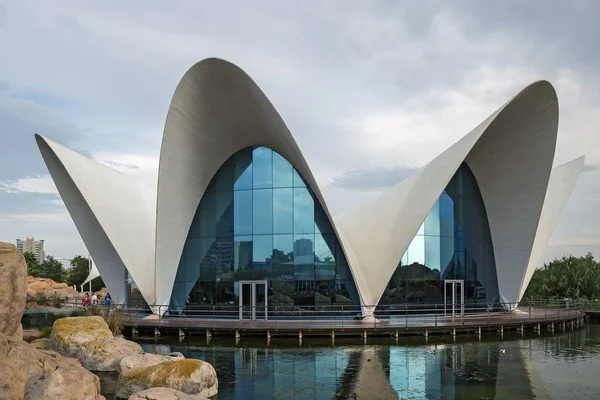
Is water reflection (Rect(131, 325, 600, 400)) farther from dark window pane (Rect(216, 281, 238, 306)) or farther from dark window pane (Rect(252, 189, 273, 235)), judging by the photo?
dark window pane (Rect(252, 189, 273, 235))

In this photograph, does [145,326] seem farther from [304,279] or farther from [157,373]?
[157,373]

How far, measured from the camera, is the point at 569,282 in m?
36.3

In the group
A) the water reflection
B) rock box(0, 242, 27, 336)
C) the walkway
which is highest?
rock box(0, 242, 27, 336)

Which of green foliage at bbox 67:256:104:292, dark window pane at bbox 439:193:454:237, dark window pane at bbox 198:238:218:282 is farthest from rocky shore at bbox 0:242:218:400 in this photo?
green foliage at bbox 67:256:104:292

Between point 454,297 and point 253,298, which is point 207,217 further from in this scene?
point 454,297

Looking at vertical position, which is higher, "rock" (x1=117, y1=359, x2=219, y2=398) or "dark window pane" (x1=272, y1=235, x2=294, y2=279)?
"dark window pane" (x1=272, y1=235, x2=294, y2=279)

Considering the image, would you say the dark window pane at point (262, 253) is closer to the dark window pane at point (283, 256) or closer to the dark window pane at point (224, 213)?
the dark window pane at point (283, 256)

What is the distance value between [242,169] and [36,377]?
18.5m

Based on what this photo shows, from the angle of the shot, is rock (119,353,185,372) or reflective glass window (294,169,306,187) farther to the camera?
reflective glass window (294,169,306,187)

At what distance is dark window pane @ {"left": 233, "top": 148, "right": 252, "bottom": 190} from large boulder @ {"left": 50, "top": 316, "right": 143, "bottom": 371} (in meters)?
11.6

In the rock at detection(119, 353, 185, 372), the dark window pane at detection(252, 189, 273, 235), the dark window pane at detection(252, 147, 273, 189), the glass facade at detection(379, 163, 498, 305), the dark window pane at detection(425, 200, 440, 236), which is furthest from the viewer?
the dark window pane at detection(252, 147, 273, 189)

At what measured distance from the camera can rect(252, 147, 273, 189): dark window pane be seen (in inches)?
1061

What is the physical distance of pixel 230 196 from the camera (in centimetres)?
2753

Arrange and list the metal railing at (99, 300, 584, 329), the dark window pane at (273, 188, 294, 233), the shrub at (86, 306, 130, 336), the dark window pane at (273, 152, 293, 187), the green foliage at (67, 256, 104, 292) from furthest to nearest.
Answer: the green foliage at (67, 256, 104, 292) → the dark window pane at (273, 152, 293, 187) → the dark window pane at (273, 188, 294, 233) → the metal railing at (99, 300, 584, 329) → the shrub at (86, 306, 130, 336)
